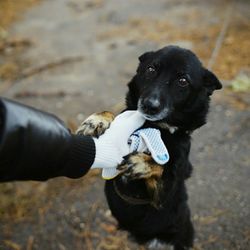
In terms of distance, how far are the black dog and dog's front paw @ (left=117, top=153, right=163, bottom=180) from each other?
21 millimetres

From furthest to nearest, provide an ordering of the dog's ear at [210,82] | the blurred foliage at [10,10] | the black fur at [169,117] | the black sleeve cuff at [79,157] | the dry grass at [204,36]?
the blurred foliage at [10,10] < the dry grass at [204,36] < the dog's ear at [210,82] < the black fur at [169,117] < the black sleeve cuff at [79,157]

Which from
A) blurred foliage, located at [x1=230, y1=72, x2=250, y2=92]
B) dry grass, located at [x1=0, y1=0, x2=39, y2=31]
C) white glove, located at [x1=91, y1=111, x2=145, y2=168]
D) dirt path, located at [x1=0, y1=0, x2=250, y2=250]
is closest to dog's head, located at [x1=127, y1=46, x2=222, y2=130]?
white glove, located at [x1=91, y1=111, x2=145, y2=168]

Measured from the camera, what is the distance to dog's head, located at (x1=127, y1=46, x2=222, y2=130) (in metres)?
2.94

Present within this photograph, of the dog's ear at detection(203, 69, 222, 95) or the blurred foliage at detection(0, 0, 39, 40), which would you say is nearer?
the dog's ear at detection(203, 69, 222, 95)

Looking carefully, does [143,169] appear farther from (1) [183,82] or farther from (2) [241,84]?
(2) [241,84]

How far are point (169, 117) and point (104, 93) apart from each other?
2.88 m

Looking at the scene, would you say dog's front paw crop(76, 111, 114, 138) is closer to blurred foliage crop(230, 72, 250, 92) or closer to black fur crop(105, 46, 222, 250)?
black fur crop(105, 46, 222, 250)

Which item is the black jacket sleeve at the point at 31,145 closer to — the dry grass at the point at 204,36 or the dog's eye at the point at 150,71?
the dog's eye at the point at 150,71

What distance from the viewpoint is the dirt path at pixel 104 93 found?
379cm

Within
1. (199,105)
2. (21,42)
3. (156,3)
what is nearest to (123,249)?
(199,105)

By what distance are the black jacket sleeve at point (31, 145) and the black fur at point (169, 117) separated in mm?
793

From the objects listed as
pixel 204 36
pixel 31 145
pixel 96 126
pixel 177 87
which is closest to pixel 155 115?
pixel 177 87

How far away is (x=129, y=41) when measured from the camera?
7.10 metres

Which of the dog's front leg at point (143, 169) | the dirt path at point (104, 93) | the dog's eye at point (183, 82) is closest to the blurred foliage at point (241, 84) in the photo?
the dirt path at point (104, 93)
